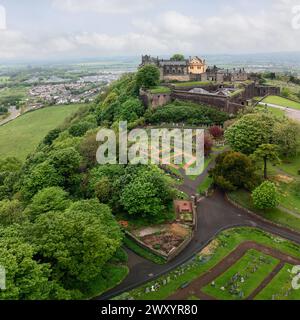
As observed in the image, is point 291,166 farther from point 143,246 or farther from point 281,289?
point 143,246

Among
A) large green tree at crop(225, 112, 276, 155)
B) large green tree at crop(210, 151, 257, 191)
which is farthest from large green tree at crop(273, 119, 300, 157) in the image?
large green tree at crop(210, 151, 257, 191)

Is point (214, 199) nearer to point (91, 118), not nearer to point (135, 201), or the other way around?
point (135, 201)

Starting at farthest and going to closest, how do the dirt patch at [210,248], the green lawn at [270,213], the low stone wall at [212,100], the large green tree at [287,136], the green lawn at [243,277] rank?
the low stone wall at [212,100]
the large green tree at [287,136]
the green lawn at [270,213]
the dirt patch at [210,248]
the green lawn at [243,277]

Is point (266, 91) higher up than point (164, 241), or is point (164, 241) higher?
point (266, 91)

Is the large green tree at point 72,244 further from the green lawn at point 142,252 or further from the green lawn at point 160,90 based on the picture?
the green lawn at point 160,90

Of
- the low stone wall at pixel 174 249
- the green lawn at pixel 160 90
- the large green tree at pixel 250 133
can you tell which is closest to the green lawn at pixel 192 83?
the green lawn at pixel 160 90

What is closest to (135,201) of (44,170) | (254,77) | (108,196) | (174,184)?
(108,196)

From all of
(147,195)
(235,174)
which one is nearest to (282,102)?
(235,174)
